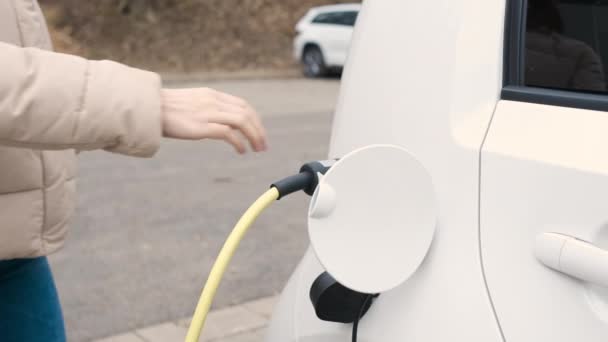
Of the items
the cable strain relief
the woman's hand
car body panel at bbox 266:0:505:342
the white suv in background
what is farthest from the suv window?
the woman's hand

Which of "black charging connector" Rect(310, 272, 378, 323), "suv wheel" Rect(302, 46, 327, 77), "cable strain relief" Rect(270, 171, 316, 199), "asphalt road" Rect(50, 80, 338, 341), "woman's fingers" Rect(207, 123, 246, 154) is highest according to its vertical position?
"woman's fingers" Rect(207, 123, 246, 154)

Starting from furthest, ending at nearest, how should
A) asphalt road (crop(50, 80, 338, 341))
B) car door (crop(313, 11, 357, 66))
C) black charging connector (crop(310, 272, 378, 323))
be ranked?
car door (crop(313, 11, 357, 66)) < asphalt road (crop(50, 80, 338, 341)) < black charging connector (crop(310, 272, 378, 323))

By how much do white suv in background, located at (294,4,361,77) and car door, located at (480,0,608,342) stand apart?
14270 mm

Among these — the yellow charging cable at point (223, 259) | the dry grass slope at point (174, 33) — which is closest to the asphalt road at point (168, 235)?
the yellow charging cable at point (223, 259)

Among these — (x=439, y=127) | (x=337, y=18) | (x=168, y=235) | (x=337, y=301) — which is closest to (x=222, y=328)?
(x=168, y=235)

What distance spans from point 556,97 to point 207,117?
0.51m

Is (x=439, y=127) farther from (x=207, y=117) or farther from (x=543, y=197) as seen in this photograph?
(x=207, y=117)

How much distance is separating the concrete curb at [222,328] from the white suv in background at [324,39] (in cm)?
1195

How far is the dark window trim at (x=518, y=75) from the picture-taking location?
3.83 ft

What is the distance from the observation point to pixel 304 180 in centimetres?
132

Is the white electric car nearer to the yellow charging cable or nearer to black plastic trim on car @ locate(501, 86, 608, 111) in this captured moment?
black plastic trim on car @ locate(501, 86, 608, 111)

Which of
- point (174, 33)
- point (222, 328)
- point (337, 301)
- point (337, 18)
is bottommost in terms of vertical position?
point (174, 33)

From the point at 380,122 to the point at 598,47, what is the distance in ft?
1.22

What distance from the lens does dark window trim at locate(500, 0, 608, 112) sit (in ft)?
3.83
